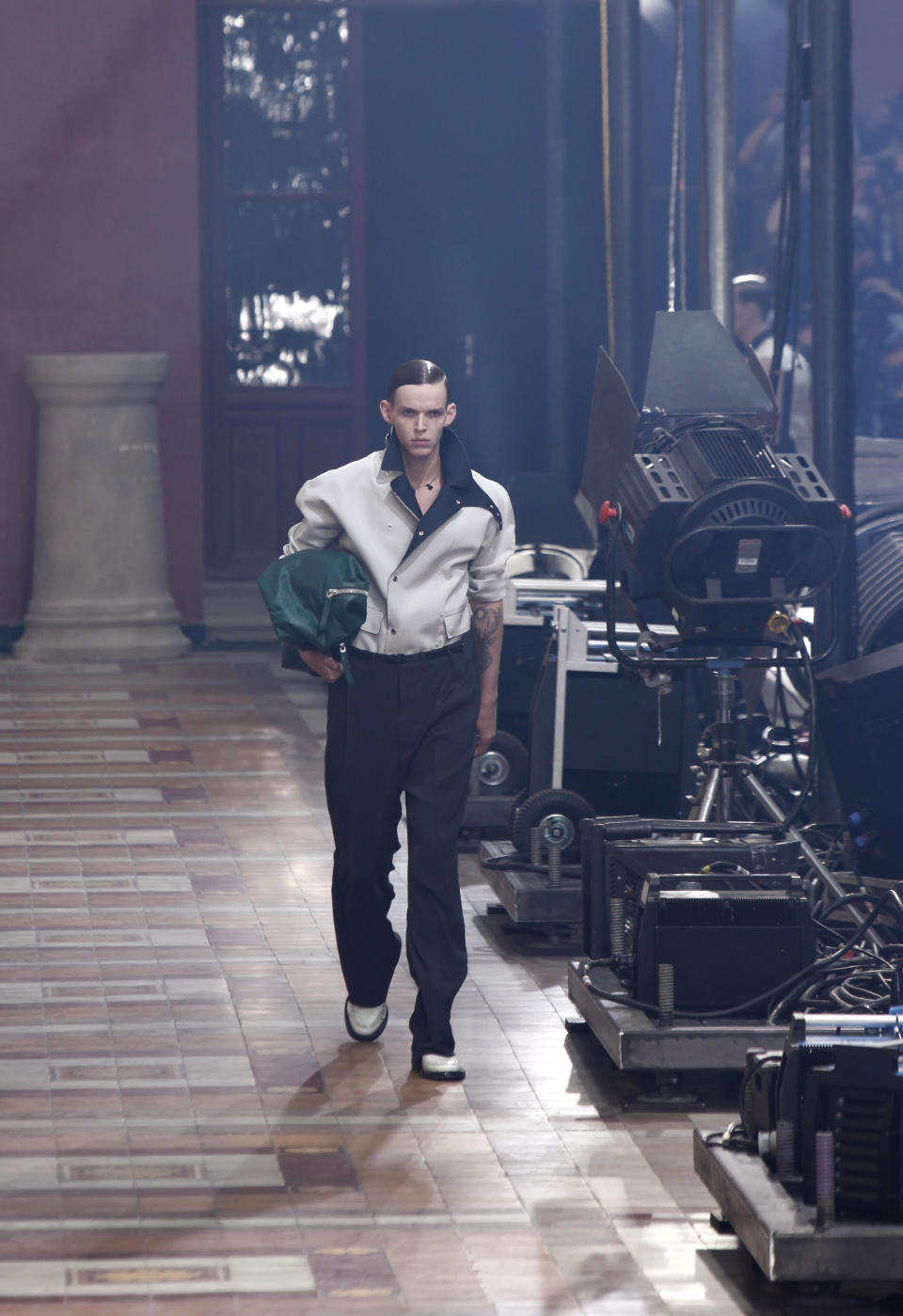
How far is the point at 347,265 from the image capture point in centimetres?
1212

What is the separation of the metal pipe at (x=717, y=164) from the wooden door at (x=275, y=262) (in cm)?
449

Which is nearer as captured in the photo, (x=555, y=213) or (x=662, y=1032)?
(x=662, y=1032)

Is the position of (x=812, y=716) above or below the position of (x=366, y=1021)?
above

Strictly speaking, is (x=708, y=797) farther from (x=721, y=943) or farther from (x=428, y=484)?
(x=428, y=484)

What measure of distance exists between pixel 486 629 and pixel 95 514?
21.5ft

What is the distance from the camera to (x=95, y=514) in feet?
35.5

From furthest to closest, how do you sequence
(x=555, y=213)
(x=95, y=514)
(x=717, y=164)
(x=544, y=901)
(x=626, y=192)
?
(x=555, y=213) < (x=95, y=514) < (x=626, y=192) < (x=717, y=164) < (x=544, y=901)

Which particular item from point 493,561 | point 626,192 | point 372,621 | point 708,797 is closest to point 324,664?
point 372,621

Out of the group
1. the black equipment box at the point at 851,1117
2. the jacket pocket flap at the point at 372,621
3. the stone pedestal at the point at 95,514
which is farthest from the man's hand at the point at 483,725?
the stone pedestal at the point at 95,514

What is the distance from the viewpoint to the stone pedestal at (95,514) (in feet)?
35.5

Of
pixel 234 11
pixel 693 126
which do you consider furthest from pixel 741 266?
pixel 234 11

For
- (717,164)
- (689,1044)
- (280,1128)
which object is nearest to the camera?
(280,1128)

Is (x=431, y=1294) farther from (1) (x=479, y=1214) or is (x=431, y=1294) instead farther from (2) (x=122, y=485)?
(2) (x=122, y=485)

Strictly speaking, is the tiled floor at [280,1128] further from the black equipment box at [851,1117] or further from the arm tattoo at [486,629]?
the arm tattoo at [486,629]
